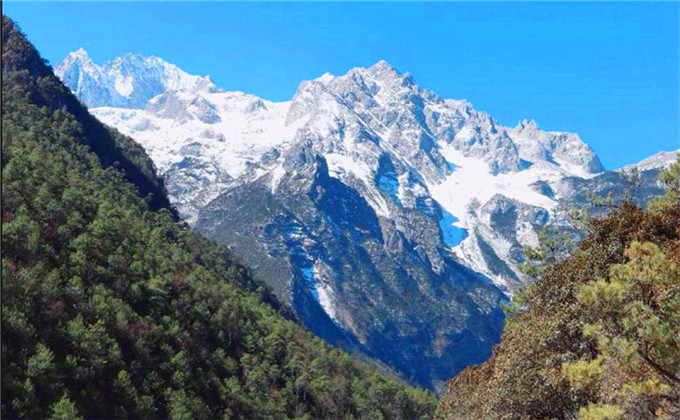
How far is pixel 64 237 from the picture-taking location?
91.7 m

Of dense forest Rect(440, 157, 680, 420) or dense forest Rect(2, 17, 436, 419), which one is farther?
dense forest Rect(2, 17, 436, 419)

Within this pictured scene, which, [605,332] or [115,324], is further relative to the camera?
[115,324]

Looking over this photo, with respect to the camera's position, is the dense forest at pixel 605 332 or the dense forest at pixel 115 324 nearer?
the dense forest at pixel 605 332

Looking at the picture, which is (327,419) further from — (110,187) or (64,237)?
(110,187)

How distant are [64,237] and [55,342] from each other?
22484 millimetres

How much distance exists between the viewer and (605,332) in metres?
25.4

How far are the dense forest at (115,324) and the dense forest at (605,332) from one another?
43431mm

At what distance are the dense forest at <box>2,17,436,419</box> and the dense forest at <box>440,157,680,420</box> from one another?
43.4m

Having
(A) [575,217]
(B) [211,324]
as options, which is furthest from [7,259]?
(A) [575,217]

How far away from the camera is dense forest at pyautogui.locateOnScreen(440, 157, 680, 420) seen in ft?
70.3

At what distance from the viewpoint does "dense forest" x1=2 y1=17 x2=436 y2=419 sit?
70.9m

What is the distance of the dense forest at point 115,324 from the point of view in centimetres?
7094

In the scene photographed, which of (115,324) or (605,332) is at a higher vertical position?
(605,332)

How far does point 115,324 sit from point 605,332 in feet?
251
